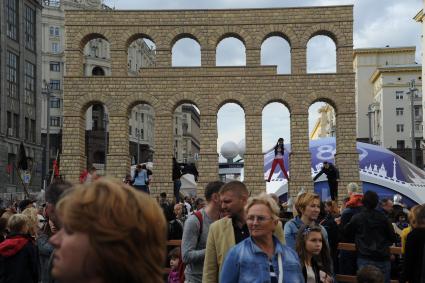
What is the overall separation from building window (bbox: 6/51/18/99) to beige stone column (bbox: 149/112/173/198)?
69.2 ft

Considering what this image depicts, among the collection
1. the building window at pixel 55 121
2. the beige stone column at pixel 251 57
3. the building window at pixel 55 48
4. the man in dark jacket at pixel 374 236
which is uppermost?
the building window at pixel 55 48

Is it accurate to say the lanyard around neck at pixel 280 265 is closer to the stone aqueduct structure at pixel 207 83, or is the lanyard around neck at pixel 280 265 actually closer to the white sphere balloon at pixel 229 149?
the stone aqueduct structure at pixel 207 83

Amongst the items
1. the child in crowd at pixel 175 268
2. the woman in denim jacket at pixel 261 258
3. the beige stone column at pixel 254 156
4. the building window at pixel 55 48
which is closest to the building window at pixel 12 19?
the building window at pixel 55 48

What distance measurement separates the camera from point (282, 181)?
31703 mm

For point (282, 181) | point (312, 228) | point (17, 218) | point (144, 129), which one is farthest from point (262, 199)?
point (144, 129)

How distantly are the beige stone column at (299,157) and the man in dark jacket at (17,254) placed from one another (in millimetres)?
25767

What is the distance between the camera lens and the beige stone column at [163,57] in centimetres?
3512

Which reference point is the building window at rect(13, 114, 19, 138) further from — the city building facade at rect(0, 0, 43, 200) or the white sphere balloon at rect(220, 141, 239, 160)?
the white sphere balloon at rect(220, 141, 239, 160)

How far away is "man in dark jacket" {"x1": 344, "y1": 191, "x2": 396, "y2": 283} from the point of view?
9.50 metres

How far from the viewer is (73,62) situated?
35062mm

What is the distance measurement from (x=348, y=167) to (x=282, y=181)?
12.8ft

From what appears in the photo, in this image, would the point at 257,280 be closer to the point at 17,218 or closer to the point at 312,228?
the point at 312,228

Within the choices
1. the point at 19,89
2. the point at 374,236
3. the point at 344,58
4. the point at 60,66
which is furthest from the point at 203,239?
the point at 60,66

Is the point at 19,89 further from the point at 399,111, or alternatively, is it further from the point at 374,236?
the point at 399,111
